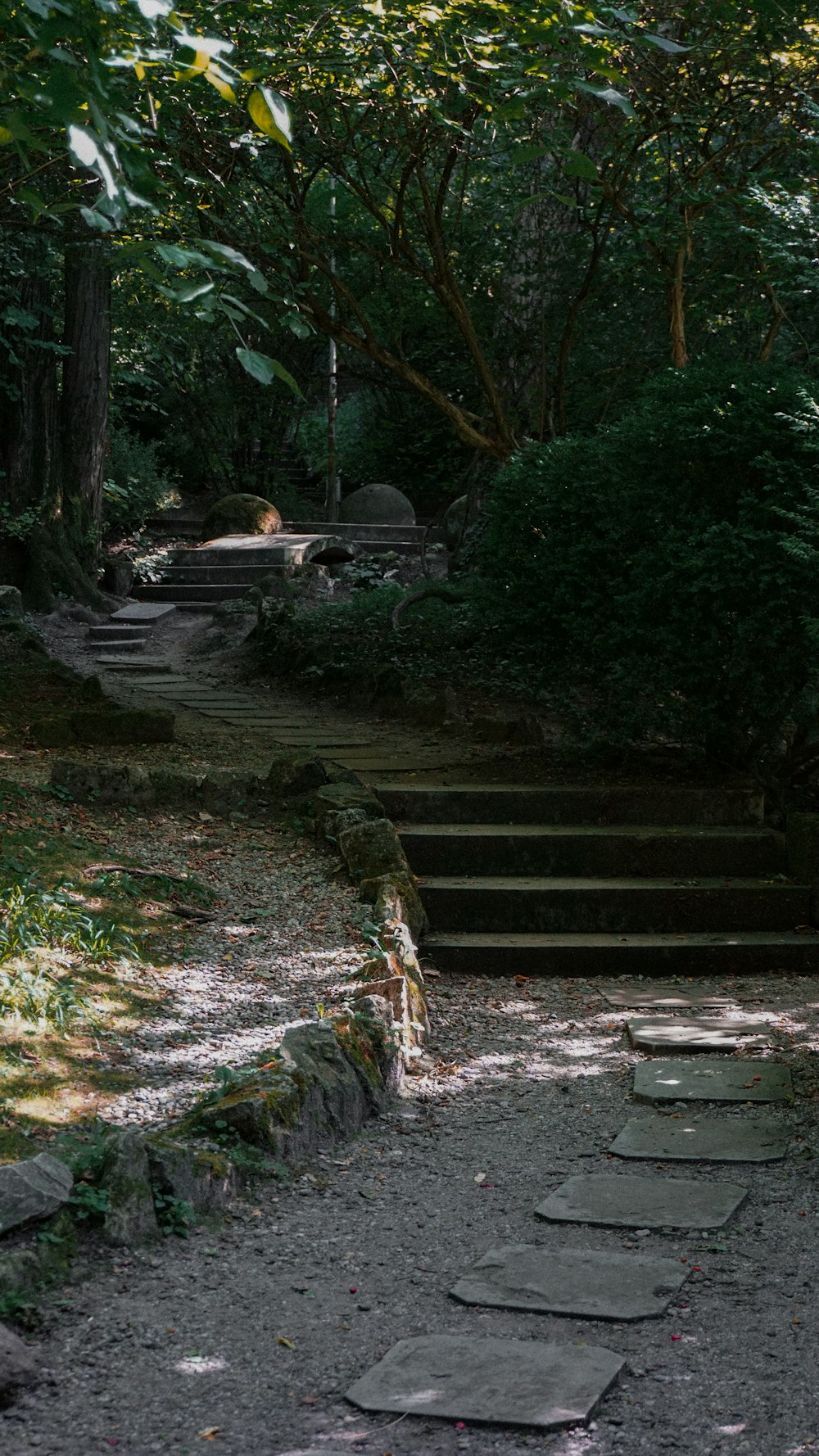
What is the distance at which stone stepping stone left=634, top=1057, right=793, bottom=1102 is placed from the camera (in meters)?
4.50

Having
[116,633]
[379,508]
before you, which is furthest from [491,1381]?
[379,508]

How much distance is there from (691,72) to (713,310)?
1841 millimetres

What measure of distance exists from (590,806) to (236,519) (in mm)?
10806

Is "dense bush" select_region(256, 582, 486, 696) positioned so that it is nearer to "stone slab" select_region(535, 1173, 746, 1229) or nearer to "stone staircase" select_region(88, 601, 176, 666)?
"stone staircase" select_region(88, 601, 176, 666)

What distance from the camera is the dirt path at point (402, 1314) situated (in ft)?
7.55

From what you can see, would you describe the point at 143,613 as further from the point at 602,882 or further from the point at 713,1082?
the point at 713,1082

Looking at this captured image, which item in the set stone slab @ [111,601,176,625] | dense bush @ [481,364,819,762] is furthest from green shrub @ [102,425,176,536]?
dense bush @ [481,364,819,762]

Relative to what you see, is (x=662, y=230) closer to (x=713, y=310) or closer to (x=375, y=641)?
(x=713, y=310)

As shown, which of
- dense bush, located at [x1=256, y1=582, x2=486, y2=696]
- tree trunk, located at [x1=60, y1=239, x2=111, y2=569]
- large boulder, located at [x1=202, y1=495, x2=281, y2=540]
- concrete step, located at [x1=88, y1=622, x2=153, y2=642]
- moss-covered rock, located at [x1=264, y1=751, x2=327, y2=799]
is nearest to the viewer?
moss-covered rock, located at [x1=264, y1=751, x2=327, y2=799]

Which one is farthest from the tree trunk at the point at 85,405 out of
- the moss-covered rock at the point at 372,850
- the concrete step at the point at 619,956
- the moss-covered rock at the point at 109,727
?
the concrete step at the point at 619,956

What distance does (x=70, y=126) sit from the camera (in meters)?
2.37

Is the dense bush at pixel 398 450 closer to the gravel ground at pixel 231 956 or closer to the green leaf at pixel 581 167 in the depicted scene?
the gravel ground at pixel 231 956

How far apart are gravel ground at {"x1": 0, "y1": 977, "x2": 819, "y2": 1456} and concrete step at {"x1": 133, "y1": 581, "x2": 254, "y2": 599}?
36.3 feet

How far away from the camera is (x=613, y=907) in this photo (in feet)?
21.9
